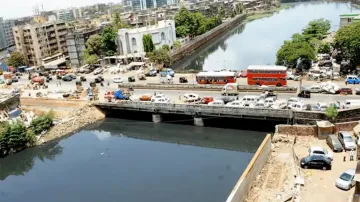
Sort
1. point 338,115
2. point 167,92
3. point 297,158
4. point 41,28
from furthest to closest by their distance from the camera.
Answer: point 41,28 < point 167,92 < point 338,115 < point 297,158

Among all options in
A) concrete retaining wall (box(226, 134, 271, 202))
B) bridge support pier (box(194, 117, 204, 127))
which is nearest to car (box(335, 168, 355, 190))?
concrete retaining wall (box(226, 134, 271, 202))

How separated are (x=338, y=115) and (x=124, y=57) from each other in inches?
1988

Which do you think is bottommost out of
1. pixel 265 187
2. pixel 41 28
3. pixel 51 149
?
pixel 51 149

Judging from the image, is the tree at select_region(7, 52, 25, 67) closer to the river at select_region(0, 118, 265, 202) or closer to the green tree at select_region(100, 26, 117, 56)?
the green tree at select_region(100, 26, 117, 56)

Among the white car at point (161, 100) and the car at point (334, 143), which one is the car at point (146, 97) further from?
the car at point (334, 143)

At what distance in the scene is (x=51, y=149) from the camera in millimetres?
42594

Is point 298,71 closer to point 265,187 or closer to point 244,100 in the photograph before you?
point 244,100

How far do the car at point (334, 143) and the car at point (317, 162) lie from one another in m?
2.63

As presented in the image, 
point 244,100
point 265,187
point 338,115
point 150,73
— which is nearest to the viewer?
point 265,187

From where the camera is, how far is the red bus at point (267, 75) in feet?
148

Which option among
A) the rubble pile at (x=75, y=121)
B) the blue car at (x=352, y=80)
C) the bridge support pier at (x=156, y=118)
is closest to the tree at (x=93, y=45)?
the rubble pile at (x=75, y=121)

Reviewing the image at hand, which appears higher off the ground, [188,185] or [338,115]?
[338,115]

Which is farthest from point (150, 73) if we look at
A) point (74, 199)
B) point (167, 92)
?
point (74, 199)

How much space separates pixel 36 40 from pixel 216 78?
53.3m
